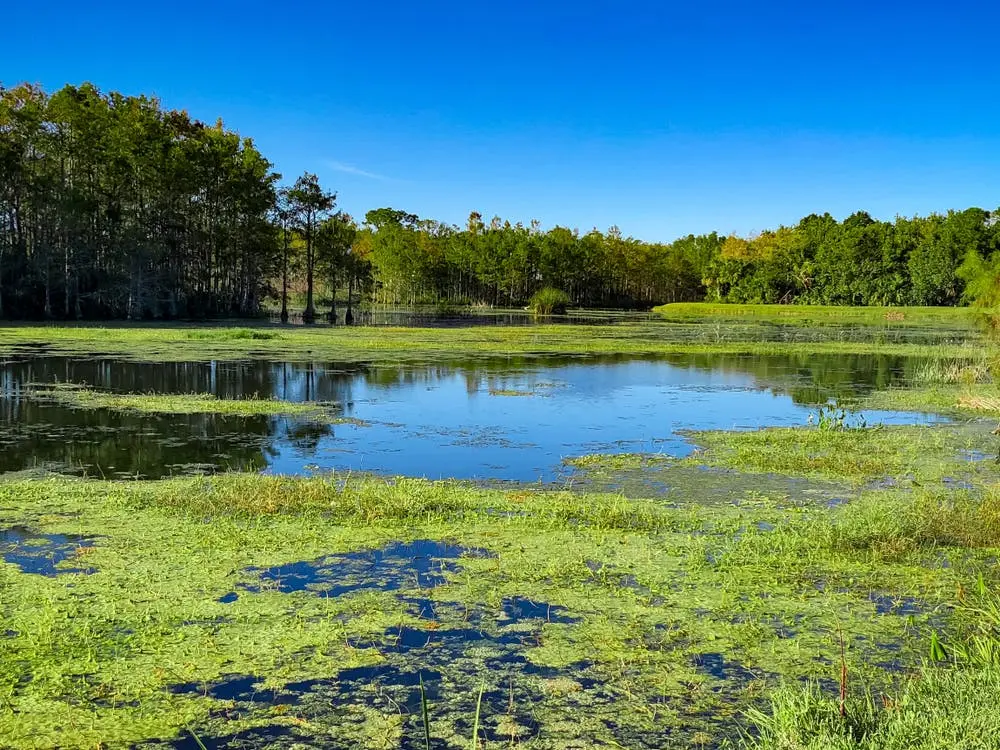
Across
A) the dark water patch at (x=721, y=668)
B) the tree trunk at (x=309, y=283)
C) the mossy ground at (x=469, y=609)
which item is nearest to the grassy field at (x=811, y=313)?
the tree trunk at (x=309, y=283)

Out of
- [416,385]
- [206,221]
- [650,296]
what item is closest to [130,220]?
[206,221]

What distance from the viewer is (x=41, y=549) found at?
725cm

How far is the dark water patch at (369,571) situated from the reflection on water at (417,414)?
3.39 meters

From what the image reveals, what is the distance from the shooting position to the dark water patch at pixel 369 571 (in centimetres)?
651

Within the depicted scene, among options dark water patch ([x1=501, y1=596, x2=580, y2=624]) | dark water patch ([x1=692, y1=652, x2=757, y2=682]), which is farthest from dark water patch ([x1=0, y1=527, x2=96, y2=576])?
dark water patch ([x1=692, y1=652, x2=757, y2=682])

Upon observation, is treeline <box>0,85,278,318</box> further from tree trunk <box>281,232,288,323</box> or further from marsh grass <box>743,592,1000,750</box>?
marsh grass <box>743,592,1000,750</box>

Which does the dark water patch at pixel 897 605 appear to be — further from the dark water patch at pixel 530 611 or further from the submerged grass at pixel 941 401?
the submerged grass at pixel 941 401

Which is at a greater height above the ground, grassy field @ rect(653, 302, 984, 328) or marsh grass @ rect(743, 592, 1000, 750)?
grassy field @ rect(653, 302, 984, 328)

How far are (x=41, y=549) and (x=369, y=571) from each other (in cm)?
293

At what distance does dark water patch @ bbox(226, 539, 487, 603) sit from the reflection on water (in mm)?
→ 3387

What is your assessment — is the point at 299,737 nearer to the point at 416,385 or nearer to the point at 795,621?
the point at 795,621

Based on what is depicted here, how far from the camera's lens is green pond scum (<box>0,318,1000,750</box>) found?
4395mm

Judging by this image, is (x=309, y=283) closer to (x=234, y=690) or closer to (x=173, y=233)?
(x=173, y=233)

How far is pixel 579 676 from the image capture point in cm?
504
